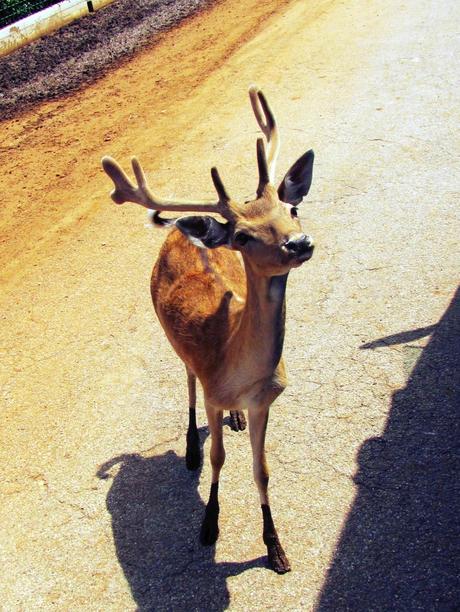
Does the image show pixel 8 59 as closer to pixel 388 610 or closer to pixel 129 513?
pixel 129 513

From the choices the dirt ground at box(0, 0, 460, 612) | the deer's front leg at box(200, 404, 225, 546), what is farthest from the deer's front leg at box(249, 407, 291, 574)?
the deer's front leg at box(200, 404, 225, 546)

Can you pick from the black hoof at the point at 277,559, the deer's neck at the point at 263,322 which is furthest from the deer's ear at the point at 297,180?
the black hoof at the point at 277,559

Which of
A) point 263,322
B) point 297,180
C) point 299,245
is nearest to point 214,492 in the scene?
point 263,322

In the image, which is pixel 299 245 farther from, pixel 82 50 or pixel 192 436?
pixel 82 50

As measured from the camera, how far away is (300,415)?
6.15 m

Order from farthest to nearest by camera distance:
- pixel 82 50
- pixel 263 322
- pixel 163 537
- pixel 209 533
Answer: pixel 82 50, pixel 163 537, pixel 209 533, pixel 263 322

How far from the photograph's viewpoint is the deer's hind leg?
584 centimetres

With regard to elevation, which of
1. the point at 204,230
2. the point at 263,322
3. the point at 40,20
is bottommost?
the point at 40,20

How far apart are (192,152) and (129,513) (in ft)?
20.3

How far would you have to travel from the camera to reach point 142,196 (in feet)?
15.6

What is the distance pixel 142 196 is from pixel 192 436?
2.12 m

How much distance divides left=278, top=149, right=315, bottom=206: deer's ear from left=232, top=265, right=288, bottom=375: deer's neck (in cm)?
58

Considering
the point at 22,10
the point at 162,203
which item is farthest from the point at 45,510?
the point at 22,10

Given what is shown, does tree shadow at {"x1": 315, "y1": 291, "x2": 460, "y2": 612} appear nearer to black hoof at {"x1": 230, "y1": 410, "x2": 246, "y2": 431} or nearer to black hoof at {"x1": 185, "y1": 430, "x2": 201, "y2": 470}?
black hoof at {"x1": 230, "y1": 410, "x2": 246, "y2": 431}
